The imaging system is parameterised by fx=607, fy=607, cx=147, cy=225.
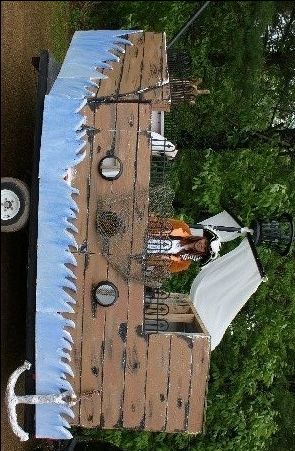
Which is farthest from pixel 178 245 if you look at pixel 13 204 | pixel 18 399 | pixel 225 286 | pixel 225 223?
pixel 18 399

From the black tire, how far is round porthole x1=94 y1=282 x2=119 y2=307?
1.01 meters

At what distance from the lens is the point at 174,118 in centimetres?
897

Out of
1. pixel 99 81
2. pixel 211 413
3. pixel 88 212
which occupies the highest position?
pixel 99 81

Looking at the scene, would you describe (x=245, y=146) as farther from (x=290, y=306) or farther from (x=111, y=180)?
(x=111, y=180)

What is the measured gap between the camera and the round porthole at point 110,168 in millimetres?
5809

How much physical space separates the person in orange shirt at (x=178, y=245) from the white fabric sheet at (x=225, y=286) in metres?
0.27

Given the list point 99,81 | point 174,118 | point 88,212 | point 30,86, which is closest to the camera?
point 88,212

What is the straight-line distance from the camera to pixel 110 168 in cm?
587

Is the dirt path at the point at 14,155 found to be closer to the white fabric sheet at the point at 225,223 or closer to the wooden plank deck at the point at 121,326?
the wooden plank deck at the point at 121,326

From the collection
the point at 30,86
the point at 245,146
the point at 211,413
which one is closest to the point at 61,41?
the point at 30,86

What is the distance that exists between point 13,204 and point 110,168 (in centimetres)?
105

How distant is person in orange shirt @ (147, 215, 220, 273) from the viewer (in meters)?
6.45

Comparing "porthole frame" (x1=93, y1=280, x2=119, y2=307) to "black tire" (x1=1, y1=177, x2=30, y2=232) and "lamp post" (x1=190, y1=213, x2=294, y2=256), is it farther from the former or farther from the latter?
"lamp post" (x1=190, y1=213, x2=294, y2=256)

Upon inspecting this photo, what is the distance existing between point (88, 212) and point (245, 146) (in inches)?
197
